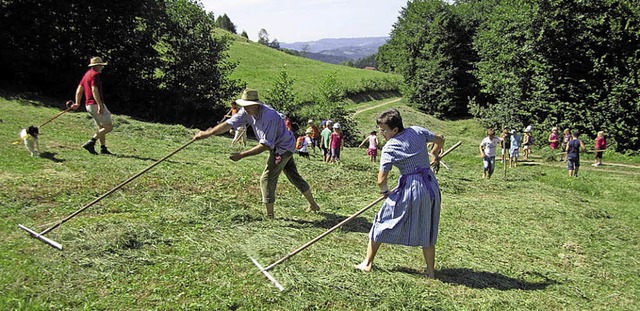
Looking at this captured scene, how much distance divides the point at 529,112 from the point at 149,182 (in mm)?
26278

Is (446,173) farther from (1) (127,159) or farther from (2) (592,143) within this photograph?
(2) (592,143)

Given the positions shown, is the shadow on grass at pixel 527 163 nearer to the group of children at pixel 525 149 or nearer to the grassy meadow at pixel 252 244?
the group of children at pixel 525 149

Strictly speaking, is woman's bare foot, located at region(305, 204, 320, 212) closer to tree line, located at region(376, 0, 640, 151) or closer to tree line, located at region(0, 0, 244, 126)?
tree line, located at region(0, 0, 244, 126)

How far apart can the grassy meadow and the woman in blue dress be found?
69cm

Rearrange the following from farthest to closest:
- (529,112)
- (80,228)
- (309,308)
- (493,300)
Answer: (529,112), (80,228), (493,300), (309,308)

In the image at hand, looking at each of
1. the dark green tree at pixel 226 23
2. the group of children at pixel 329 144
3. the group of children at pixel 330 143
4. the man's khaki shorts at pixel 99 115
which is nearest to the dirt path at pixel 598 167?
the group of children at pixel 330 143

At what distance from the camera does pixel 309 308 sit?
17.7ft

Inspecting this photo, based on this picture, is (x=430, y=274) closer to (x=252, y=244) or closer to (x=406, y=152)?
(x=406, y=152)

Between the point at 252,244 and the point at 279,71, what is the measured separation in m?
39.3

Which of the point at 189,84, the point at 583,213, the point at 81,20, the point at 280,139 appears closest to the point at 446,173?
the point at 583,213

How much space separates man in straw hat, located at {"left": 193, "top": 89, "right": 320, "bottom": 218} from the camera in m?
7.37

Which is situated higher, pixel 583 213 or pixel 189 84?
pixel 189 84

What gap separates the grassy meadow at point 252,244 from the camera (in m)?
5.52

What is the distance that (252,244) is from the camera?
6.96m
